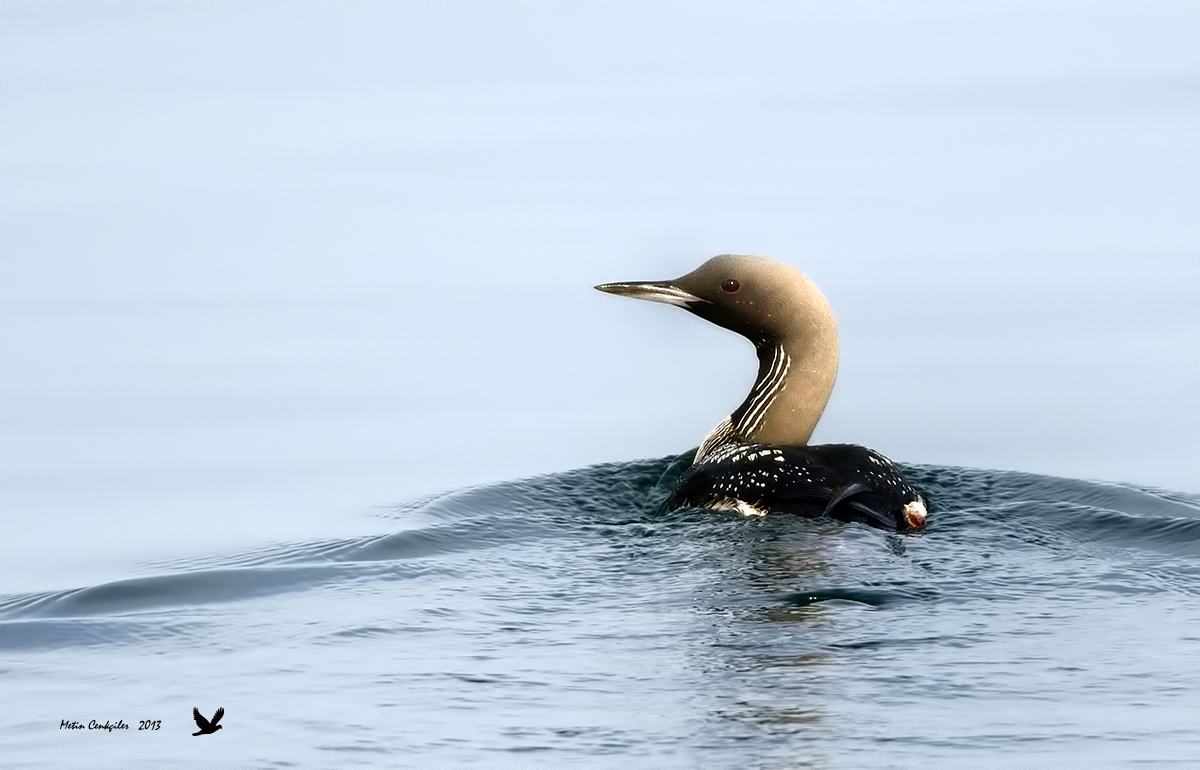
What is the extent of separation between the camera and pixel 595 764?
4.27 m

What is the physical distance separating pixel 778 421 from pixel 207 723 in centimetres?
331

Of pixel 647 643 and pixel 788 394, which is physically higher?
pixel 788 394

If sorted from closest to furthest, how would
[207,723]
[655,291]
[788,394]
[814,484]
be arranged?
[207,723] → [814,484] → [788,394] → [655,291]

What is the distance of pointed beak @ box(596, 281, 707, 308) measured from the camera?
304 inches

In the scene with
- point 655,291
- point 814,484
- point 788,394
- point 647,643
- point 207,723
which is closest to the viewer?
point 207,723

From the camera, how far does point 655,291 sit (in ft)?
25.5

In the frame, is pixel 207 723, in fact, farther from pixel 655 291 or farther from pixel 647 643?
pixel 655 291

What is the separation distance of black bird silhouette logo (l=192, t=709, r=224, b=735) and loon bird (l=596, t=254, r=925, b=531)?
2.42m

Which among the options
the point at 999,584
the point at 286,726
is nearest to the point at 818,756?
the point at 286,726

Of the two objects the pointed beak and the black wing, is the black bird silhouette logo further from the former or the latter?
the pointed beak

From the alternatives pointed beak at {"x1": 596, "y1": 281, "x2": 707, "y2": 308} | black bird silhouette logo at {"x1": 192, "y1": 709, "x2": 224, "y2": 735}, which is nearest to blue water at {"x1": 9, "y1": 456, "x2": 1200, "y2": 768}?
black bird silhouette logo at {"x1": 192, "y1": 709, "x2": 224, "y2": 735}

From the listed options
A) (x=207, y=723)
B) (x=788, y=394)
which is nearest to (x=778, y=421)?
(x=788, y=394)

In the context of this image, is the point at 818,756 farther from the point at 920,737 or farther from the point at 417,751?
the point at 417,751

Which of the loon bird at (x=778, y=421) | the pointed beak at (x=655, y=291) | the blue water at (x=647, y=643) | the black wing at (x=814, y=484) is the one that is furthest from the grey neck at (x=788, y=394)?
the blue water at (x=647, y=643)
